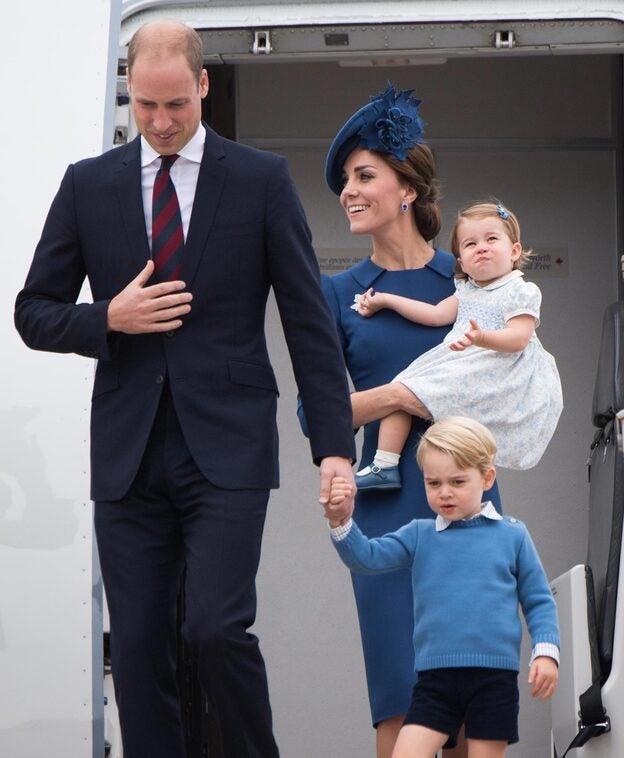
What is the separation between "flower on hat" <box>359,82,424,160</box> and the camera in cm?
351

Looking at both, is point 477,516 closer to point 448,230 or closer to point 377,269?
point 377,269

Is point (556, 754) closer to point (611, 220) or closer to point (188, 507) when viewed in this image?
point (188, 507)

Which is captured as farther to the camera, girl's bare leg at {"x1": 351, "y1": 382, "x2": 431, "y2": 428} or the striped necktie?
girl's bare leg at {"x1": 351, "y1": 382, "x2": 431, "y2": 428}

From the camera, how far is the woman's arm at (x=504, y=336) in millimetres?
3303

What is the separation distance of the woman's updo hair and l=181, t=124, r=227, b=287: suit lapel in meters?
0.61

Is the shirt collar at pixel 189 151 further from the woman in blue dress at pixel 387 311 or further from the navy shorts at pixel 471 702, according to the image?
the navy shorts at pixel 471 702

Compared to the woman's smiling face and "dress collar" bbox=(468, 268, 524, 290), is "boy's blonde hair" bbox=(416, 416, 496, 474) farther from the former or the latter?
the woman's smiling face

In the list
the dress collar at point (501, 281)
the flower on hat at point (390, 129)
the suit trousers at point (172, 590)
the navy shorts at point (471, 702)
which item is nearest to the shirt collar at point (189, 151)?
the suit trousers at point (172, 590)

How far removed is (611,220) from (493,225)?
2023mm

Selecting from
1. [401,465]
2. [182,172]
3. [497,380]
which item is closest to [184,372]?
[182,172]

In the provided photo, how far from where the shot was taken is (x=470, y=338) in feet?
10.8

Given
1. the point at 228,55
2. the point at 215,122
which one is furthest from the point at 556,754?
the point at 215,122

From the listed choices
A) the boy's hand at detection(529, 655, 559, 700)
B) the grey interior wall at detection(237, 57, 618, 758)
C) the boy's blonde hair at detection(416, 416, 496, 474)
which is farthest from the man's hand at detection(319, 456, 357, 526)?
the grey interior wall at detection(237, 57, 618, 758)

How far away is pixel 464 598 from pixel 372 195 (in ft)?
3.08
